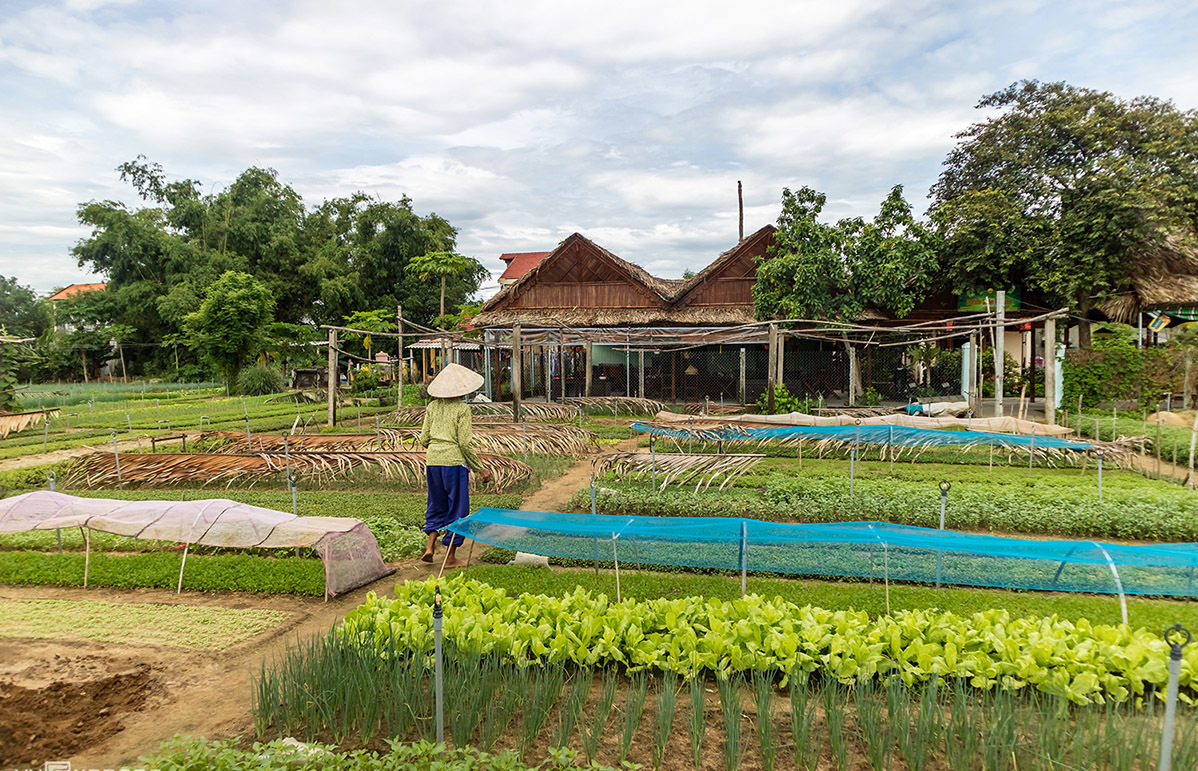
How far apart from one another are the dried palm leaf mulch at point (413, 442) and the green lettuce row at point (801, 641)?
746cm

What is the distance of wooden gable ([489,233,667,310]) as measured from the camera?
24.7 meters

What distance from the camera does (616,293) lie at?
24.9m

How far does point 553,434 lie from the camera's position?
43.9 feet

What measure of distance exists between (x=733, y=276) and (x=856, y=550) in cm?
1946

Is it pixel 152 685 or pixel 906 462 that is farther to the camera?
pixel 906 462

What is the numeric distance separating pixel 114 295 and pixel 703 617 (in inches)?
1671

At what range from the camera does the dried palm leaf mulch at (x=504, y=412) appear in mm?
16828

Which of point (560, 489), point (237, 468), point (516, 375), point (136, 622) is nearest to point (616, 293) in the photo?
point (516, 375)

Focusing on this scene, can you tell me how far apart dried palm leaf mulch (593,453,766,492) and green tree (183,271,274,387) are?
82.9 feet

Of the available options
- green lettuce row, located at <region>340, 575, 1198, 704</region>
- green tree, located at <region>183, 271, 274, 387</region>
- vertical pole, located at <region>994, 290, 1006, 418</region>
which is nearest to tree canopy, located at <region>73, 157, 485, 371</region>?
green tree, located at <region>183, 271, 274, 387</region>

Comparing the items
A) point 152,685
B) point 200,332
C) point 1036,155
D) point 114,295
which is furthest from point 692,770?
point 114,295

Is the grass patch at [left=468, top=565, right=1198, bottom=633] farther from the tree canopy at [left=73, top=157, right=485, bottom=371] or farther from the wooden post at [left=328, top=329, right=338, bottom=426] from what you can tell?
the tree canopy at [left=73, top=157, right=485, bottom=371]

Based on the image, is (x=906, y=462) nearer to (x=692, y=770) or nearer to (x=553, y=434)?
(x=553, y=434)

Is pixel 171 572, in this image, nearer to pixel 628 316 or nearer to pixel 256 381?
pixel 628 316
